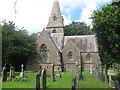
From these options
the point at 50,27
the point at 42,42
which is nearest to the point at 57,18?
the point at 50,27

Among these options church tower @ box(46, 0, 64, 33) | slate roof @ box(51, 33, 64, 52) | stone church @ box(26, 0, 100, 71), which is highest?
church tower @ box(46, 0, 64, 33)

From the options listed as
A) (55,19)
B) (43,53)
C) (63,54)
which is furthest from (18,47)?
(55,19)

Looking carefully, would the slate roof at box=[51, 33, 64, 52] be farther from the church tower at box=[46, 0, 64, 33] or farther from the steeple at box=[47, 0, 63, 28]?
the steeple at box=[47, 0, 63, 28]

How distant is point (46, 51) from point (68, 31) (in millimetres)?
30595

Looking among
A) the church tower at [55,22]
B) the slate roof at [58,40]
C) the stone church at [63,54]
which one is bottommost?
the stone church at [63,54]

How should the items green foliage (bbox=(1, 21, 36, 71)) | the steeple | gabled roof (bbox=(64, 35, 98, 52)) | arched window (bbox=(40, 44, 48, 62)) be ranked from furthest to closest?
the steeple → gabled roof (bbox=(64, 35, 98, 52)) → arched window (bbox=(40, 44, 48, 62)) → green foliage (bbox=(1, 21, 36, 71))

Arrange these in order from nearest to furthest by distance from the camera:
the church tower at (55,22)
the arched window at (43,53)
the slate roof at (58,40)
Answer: the arched window at (43,53) → the slate roof at (58,40) → the church tower at (55,22)

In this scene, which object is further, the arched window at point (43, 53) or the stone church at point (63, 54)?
the arched window at point (43, 53)

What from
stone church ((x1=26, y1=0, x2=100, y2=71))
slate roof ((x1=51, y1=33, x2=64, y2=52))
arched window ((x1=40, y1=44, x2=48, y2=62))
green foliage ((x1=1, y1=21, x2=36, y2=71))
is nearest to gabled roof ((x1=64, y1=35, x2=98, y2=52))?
stone church ((x1=26, y1=0, x2=100, y2=71))

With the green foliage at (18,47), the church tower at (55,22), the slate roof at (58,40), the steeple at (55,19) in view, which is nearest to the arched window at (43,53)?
the green foliage at (18,47)

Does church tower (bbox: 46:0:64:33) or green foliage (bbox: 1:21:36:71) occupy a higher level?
church tower (bbox: 46:0:64:33)

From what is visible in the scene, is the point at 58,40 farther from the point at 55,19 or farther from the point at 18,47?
the point at 18,47

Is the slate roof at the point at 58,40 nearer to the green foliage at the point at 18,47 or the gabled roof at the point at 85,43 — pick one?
the gabled roof at the point at 85,43

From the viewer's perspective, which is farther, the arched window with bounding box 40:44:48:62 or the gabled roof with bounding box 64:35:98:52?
the gabled roof with bounding box 64:35:98:52
